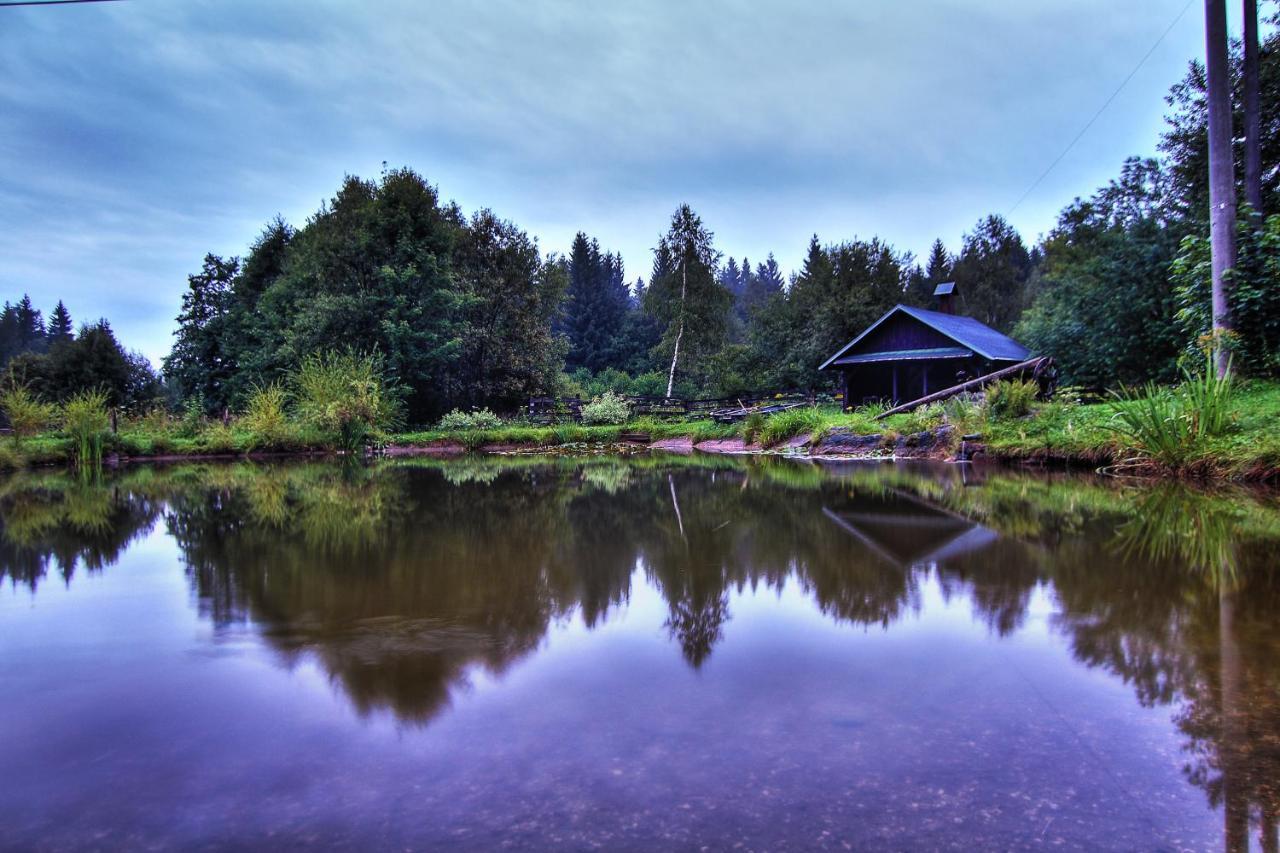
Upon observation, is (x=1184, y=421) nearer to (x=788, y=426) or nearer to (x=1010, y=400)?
(x=1010, y=400)

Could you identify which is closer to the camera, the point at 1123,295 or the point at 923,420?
the point at 923,420

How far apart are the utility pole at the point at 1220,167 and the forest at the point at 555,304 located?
0.24m

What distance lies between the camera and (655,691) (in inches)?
103

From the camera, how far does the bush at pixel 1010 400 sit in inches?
568

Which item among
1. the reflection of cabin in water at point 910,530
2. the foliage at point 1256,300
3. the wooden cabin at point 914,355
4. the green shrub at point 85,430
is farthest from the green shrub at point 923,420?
the green shrub at point 85,430

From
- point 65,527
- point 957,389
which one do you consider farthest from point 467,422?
point 65,527

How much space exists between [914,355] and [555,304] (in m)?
18.1

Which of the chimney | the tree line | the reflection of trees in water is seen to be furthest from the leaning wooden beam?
the tree line

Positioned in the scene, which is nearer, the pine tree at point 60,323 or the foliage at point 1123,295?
the foliage at point 1123,295

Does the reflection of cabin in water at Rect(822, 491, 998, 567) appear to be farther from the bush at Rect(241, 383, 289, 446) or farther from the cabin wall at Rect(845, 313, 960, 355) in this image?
the cabin wall at Rect(845, 313, 960, 355)

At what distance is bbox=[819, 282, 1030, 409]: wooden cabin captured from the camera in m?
25.4

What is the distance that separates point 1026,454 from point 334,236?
89.2ft

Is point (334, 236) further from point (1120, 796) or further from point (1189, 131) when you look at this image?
point (1120, 796)

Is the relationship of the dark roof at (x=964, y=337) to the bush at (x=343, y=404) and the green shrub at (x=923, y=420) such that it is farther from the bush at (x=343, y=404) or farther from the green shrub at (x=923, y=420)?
the bush at (x=343, y=404)
